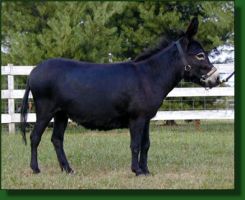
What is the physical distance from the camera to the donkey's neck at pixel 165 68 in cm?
582

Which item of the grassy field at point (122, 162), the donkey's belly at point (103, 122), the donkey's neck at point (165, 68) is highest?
the donkey's neck at point (165, 68)

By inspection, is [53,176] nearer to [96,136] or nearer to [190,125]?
[96,136]

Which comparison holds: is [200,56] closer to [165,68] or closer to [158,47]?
[165,68]

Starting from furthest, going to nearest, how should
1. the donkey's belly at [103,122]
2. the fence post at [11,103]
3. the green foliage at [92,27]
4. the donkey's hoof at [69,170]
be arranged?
the green foliage at [92,27]
the fence post at [11,103]
the donkey's hoof at [69,170]
the donkey's belly at [103,122]

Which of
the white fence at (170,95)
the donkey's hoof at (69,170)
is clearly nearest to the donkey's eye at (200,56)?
the donkey's hoof at (69,170)

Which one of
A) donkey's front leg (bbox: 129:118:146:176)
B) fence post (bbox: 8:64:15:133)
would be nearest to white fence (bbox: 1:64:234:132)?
fence post (bbox: 8:64:15:133)

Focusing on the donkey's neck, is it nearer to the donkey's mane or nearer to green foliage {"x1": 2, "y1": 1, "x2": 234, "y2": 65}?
the donkey's mane

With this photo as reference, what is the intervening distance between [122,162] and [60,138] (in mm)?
1085

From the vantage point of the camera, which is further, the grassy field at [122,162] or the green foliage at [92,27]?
the green foliage at [92,27]

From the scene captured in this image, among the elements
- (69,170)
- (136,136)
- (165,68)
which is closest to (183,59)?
(165,68)

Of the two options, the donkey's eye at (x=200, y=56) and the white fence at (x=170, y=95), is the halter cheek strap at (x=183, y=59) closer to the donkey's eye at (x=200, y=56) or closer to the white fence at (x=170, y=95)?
the donkey's eye at (x=200, y=56)

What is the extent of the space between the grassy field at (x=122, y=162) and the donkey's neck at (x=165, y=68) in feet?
4.00

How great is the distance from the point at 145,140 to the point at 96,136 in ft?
13.4

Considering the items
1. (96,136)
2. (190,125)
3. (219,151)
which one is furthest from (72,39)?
(219,151)
